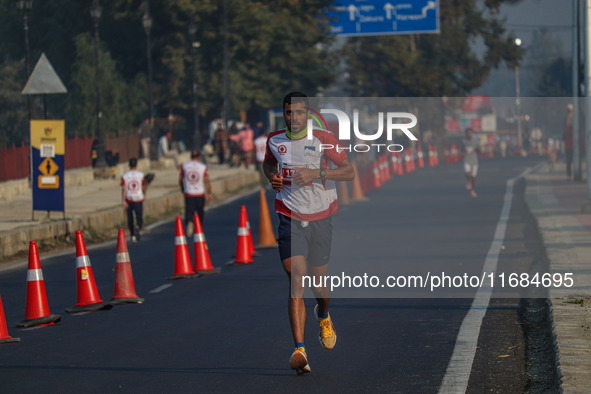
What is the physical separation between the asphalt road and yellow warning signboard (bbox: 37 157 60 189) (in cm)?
341

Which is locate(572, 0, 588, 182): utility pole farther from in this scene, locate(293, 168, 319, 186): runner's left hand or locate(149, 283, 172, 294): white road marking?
locate(293, 168, 319, 186): runner's left hand

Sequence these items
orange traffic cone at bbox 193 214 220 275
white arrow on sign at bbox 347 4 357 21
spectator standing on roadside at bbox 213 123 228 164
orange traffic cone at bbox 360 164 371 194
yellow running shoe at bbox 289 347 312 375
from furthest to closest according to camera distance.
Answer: white arrow on sign at bbox 347 4 357 21, spectator standing on roadside at bbox 213 123 228 164, orange traffic cone at bbox 360 164 371 194, orange traffic cone at bbox 193 214 220 275, yellow running shoe at bbox 289 347 312 375

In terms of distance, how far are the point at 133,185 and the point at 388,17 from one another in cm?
2644

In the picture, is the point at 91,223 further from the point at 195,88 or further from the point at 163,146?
the point at 195,88

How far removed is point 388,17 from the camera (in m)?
46.4

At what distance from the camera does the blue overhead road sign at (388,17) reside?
4606 centimetres

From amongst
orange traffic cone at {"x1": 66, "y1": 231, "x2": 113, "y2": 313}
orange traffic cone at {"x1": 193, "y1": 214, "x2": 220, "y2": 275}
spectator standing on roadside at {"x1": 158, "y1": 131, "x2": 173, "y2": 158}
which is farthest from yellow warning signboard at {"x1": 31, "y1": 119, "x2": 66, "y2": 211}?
spectator standing on roadside at {"x1": 158, "y1": 131, "x2": 173, "y2": 158}

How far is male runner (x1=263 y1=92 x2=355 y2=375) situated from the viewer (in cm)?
856

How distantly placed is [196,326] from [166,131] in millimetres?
36437

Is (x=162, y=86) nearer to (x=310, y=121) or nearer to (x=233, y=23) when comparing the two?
(x=233, y=23)

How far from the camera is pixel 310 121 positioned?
8.72 meters

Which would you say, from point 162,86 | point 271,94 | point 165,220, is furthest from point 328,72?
point 165,220

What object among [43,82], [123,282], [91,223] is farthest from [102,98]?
[123,282]

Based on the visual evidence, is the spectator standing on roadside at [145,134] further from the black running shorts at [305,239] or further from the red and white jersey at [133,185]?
the black running shorts at [305,239]
